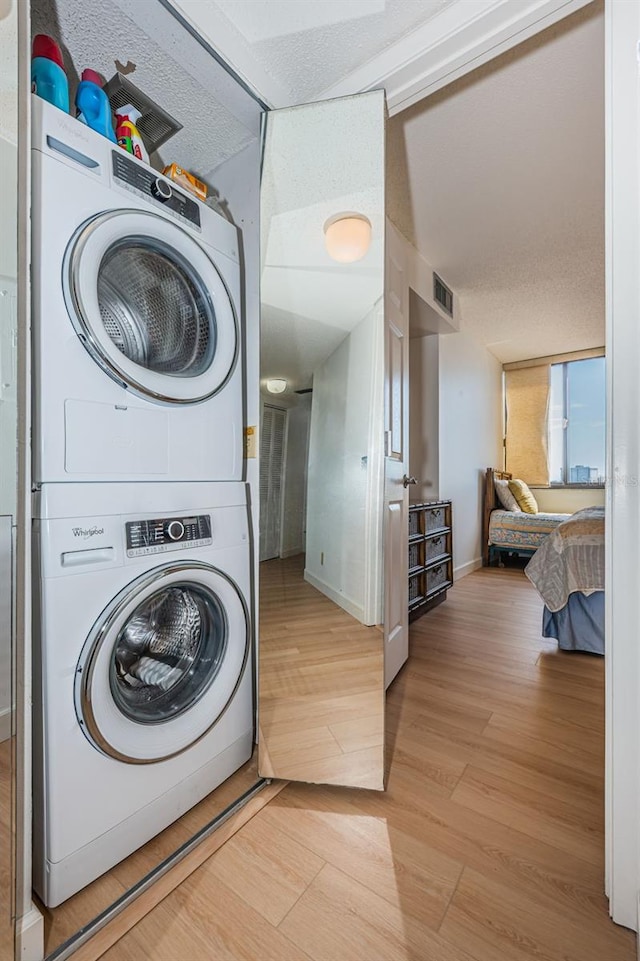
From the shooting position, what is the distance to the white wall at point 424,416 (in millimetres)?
3754

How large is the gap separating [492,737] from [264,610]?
3.33ft

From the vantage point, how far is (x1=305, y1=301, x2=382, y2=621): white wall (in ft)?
4.33

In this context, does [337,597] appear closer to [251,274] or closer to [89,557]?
[89,557]

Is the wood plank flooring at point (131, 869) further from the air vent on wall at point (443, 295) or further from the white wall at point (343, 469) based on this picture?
the air vent on wall at point (443, 295)

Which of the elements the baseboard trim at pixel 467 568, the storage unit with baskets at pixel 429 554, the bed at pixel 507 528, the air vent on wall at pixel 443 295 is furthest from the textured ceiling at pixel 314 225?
the bed at pixel 507 528

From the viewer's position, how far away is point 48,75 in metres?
1.02

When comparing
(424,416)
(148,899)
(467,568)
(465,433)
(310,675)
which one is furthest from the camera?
(465,433)

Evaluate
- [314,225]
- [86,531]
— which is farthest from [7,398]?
[314,225]

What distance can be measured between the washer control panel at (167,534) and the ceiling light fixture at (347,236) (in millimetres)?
905

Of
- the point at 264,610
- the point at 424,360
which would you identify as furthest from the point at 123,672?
the point at 424,360

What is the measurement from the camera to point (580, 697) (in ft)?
5.99

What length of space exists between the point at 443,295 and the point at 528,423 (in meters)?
2.90

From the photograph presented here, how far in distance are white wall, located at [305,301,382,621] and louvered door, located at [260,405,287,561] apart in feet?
0.37

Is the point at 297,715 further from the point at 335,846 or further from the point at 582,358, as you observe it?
the point at 582,358
